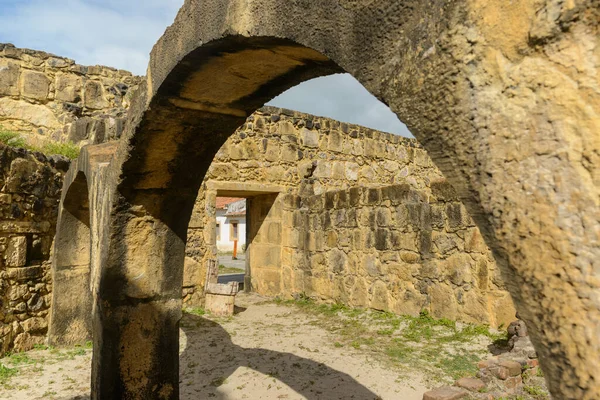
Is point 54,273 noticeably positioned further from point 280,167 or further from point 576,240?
point 576,240

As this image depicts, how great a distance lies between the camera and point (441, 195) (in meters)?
5.23

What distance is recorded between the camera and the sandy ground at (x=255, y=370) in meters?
3.69

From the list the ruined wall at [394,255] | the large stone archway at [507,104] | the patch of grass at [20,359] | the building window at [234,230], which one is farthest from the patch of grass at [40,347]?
the building window at [234,230]

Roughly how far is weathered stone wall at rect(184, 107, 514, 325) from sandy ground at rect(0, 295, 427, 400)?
1196mm

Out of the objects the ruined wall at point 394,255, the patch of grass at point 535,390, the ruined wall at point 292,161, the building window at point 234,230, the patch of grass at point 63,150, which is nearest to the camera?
the patch of grass at point 535,390

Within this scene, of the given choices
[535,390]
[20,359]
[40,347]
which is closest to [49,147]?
[40,347]

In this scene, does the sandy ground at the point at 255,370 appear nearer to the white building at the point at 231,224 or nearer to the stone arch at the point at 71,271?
the stone arch at the point at 71,271

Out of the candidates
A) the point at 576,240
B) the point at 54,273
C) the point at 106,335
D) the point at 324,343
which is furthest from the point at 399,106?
the point at 54,273

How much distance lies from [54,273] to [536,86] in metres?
5.50

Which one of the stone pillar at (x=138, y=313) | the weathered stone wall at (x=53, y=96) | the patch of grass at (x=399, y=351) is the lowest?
the patch of grass at (x=399, y=351)

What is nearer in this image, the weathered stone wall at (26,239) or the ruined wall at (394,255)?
the weathered stone wall at (26,239)

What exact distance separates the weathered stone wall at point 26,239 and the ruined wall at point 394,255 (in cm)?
367

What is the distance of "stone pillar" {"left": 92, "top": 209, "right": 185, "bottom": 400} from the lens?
278 centimetres

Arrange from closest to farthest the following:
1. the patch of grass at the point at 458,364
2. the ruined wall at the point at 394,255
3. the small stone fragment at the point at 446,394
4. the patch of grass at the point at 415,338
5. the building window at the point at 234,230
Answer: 1. the small stone fragment at the point at 446,394
2. the patch of grass at the point at 458,364
3. the patch of grass at the point at 415,338
4. the ruined wall at the point at 394,255
5. the building window at the point at 234,230
